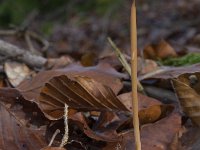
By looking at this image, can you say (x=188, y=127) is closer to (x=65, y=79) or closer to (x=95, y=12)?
(x=65, y=79)

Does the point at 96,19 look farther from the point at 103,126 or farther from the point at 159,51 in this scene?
the point at 103,126

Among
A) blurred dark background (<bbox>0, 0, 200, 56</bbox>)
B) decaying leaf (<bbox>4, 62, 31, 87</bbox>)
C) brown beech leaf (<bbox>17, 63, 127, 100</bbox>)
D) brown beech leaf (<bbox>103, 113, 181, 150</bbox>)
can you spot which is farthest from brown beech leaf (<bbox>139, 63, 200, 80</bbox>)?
blurred dark background (<bbox>0, 0, 200, 56</bbox>)

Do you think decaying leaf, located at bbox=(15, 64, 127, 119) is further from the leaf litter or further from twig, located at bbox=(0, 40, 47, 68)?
twig, located at bbox=(0, 40, 47, 68)

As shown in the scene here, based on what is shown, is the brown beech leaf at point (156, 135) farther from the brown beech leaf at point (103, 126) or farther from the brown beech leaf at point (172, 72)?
the brown beech leaf at point (172, 72)

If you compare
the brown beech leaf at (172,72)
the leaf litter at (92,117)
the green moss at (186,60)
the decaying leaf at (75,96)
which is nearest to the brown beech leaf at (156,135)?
the leaf litter at (92,117)

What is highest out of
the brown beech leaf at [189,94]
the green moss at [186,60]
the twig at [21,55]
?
the twig at [21,55]

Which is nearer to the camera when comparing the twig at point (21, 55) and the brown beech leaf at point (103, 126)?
the brown beech leaf at point (103, 126)
